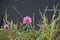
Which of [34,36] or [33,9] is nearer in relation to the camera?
[34,36]

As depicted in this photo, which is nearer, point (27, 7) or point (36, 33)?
point (36, 33)

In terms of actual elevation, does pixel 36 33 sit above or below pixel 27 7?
below

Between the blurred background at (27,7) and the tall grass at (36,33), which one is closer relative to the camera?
the tall grass at (36,33)

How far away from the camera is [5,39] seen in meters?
1.77

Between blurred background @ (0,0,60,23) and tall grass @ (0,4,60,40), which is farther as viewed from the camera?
blurred background @ (0,0,60,23)

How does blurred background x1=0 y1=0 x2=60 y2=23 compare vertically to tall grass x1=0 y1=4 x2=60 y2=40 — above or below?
above

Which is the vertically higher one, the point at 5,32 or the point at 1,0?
the point at 1,0

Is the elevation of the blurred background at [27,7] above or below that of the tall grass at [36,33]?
above

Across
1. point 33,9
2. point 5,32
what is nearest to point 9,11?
point 33,9

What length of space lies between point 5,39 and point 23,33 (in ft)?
0.47

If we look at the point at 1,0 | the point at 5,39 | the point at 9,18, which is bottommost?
the point at 5,39

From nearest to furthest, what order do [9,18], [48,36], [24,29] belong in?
[48,36], [24,29], [9,18]

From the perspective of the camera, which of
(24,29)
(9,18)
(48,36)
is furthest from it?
(9,18)

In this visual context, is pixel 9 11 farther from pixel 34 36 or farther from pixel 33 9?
pixel 34 36
